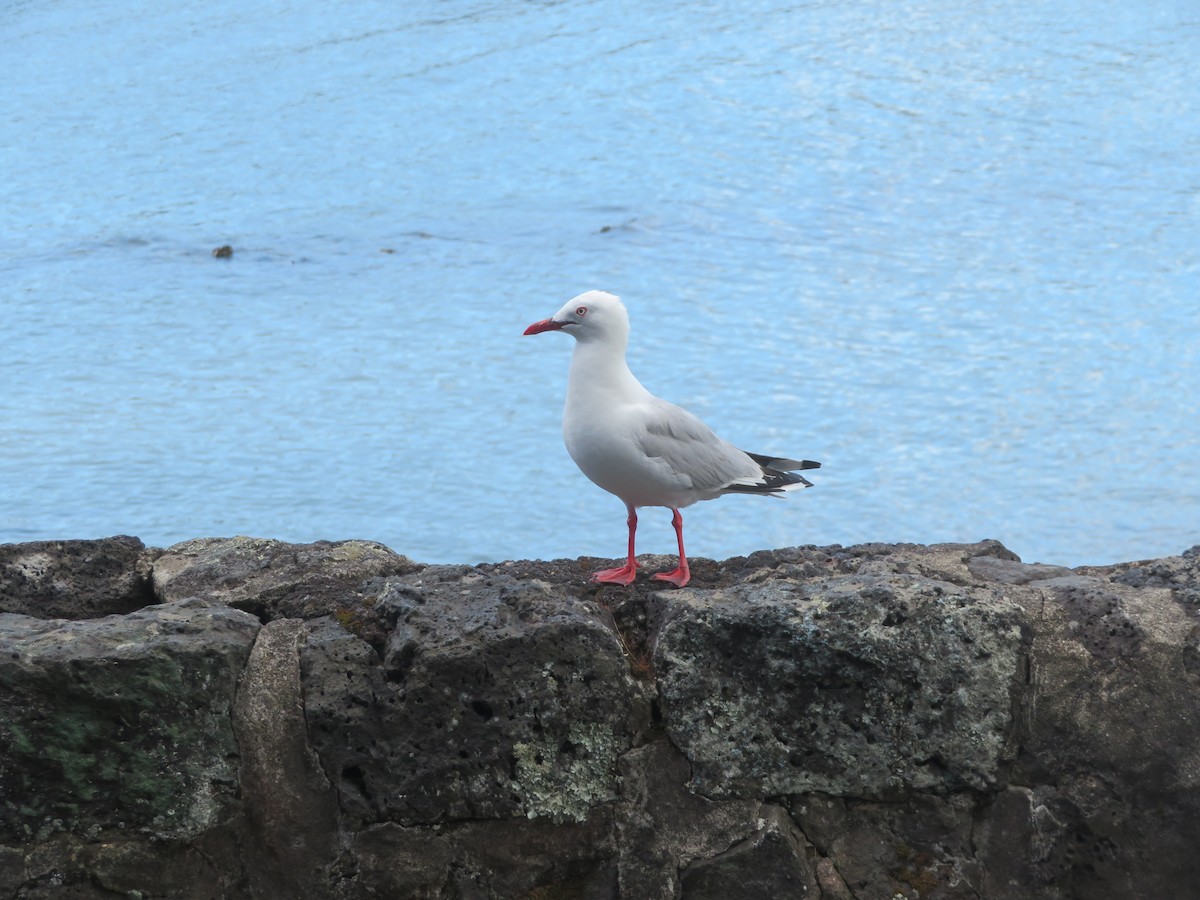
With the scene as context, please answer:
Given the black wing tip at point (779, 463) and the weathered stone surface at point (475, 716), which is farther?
the black wing tip at point (779, 463)

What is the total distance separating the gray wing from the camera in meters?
2.22

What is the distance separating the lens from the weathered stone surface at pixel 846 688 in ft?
6.01

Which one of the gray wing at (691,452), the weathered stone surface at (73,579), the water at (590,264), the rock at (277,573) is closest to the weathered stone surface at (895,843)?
the gray wing at (691,452)

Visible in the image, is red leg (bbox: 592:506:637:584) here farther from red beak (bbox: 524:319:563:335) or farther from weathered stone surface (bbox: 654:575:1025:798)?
red beak (bbox: 524:319:563:335)

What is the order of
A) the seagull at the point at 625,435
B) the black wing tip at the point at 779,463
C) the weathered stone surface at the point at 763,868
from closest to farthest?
the weathered stone surface at the point at 763,868, the seagull at the point at 625,435, the black wing tip at the point at 779,463

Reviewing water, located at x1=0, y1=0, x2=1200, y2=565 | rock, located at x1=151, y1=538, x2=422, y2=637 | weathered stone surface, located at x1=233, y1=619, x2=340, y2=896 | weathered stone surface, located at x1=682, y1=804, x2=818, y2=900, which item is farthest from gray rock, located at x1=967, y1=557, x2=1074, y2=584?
water, located at x1=0, y1=0, x2=1200, y2=565

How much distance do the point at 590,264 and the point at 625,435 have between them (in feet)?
13.3

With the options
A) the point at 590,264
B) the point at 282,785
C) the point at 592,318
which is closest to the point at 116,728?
the point at 282,785

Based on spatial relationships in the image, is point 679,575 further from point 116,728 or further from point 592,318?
point 116,728

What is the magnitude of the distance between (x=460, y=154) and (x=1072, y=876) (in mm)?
5952

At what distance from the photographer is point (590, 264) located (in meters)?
6.16

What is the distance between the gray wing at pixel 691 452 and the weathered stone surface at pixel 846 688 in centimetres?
40

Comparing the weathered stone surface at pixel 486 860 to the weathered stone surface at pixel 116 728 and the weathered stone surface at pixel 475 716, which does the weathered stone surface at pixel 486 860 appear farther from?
the weathered stone surface at pixel 116 728

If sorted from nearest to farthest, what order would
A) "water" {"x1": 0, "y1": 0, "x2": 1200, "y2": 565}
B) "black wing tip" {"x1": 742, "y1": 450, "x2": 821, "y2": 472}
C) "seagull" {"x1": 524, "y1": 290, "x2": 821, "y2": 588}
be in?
"seagull" {"x1": 524, "y1": 290, "x2": 821, "y2": 588}
"black wing tip" {"x1": 742, "y1": 450, "x2": 821, "y2": 472}
"water" {"x1": 0, "y1": 0, "x2": 1200, "y2": 565}
